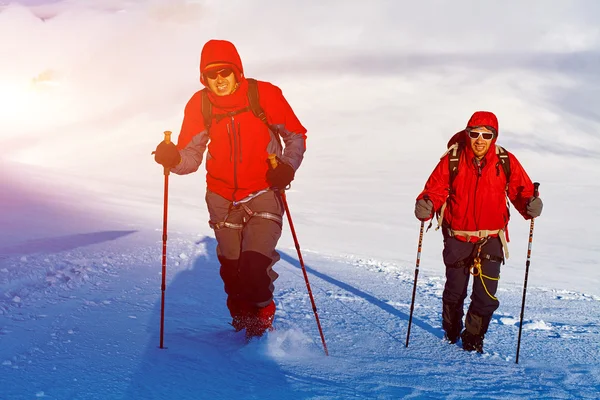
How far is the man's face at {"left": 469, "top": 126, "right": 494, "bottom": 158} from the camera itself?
4.32 metres

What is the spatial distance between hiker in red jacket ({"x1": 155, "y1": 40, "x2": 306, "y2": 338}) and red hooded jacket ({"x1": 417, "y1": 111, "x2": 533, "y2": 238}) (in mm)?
1283

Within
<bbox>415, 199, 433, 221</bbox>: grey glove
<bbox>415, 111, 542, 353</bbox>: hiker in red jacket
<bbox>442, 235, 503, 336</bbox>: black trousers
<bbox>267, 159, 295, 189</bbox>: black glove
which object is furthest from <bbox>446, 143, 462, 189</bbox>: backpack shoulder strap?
<bbox>267, 159, 295, 189</bbox>: black glove

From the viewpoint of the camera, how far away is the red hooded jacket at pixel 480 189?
4.36 metres

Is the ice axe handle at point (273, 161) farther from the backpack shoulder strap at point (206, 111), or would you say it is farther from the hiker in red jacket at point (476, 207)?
the hiker in red jacket at point (476, 207)

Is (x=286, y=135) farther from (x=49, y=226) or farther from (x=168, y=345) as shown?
(x=49, y=226)

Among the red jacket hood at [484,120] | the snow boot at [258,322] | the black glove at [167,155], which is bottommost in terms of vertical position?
the snow boot at [258,322]

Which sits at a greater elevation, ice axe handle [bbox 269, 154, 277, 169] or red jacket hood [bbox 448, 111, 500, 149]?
red jacket hood [bbox 448, 111, 500, 149]

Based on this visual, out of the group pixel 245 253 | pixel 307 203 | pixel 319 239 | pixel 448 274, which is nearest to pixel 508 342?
A: pixel 448 274

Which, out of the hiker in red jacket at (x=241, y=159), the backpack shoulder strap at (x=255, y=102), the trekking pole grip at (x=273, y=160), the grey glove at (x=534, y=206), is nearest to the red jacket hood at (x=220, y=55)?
the hiker in red jacket at (x=241, y=159)

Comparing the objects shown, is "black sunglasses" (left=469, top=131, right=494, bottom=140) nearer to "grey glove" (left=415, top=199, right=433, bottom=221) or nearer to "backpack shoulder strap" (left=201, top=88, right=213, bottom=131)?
"grey glove" (left=415, top=199, right=433, bottom=221)

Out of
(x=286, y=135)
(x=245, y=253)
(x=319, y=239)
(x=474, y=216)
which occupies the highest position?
(x=286, y=135)

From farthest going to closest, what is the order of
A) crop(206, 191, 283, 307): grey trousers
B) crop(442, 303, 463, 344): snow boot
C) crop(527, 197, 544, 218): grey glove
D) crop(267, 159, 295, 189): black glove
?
crop(442, 303, 463, 344): snow boot
crop(527, 197, 544, 218): grey glove
crop(206, 191, 283, 307): grey trousers
crop(267, 159, 295, 189): black glove

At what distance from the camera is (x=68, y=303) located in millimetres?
4867

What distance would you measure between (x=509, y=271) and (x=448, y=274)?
7825mm
